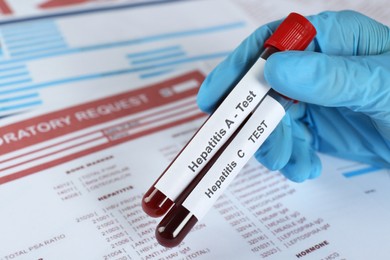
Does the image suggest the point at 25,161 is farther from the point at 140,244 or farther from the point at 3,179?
the point at 140,244

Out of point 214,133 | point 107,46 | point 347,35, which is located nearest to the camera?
point 214,133

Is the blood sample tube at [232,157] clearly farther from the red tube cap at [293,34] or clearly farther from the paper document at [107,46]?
the paper document at [107,46]

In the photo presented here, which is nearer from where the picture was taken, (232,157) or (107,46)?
(232,157)

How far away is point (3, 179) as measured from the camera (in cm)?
52

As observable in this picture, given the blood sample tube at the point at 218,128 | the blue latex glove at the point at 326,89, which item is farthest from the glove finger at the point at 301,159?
the blood sample tube at the point at 218,128

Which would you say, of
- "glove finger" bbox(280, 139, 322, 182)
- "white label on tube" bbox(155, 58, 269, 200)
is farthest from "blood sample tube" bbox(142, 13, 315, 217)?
"glove finger" bbox(280, 139, 322, 182)

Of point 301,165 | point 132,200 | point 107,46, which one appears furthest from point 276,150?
point 107,46

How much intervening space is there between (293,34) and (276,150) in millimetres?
117

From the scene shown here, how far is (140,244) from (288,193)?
0.16m

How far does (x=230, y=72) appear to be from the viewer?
1.70ft

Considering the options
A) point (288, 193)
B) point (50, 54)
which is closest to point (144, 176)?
point (288, 193)

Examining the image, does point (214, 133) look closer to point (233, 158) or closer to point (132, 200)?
point (233, 158)

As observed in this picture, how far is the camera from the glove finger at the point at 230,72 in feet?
1.69

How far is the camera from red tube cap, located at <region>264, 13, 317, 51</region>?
0.46 meters
